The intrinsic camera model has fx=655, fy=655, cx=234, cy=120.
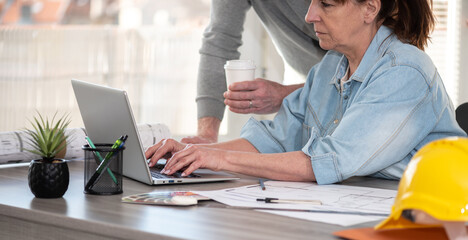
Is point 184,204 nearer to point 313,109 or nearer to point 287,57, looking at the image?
point 313,109

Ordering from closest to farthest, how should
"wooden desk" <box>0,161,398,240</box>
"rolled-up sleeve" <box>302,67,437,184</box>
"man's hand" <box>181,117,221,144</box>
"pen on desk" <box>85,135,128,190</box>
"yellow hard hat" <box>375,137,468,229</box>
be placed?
1. "yellow hard hat" <box>375,137,468,229</box>
2. "wooden desk" <box>0,161,398,240</box>
3. "pen on desk" <box>85,135,128,190</box>
4. "rolled-up sleeve" <box>302,67,437,184</box>
5. "man's hand" <box>181,117,221,144</box>

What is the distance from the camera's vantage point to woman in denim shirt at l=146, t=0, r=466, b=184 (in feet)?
4.79

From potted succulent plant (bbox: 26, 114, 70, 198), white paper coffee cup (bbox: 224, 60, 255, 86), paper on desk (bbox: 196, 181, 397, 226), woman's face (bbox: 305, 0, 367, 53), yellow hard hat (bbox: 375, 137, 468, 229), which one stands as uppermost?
woman's face (bbox: 305, 0, 367, 53)

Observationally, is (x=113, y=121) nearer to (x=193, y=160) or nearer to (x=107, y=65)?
(x=193, y=160)

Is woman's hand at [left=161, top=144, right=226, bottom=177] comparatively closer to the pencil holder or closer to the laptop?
the laptop

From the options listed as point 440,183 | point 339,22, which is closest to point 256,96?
point 339,22

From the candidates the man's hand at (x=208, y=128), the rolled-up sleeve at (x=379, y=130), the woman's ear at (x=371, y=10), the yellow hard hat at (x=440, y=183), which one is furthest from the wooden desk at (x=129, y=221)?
the man's hand at (x=208, y=128)

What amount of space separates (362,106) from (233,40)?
1036mm

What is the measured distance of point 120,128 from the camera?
1.43 meters

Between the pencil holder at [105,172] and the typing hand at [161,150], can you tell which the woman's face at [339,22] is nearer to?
the typing hand at [161,150]

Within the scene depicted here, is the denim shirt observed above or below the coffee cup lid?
below

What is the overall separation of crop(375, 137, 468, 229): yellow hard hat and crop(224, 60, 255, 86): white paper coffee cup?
99 centimetres

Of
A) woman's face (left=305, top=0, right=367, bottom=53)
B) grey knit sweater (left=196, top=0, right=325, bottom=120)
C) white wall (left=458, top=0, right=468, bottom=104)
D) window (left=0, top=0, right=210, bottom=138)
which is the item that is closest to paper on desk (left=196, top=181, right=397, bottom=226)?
woman's face (left=305, top=0, right=367, bottom=53)

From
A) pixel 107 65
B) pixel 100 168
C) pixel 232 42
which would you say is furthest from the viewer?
pixel 107 65
